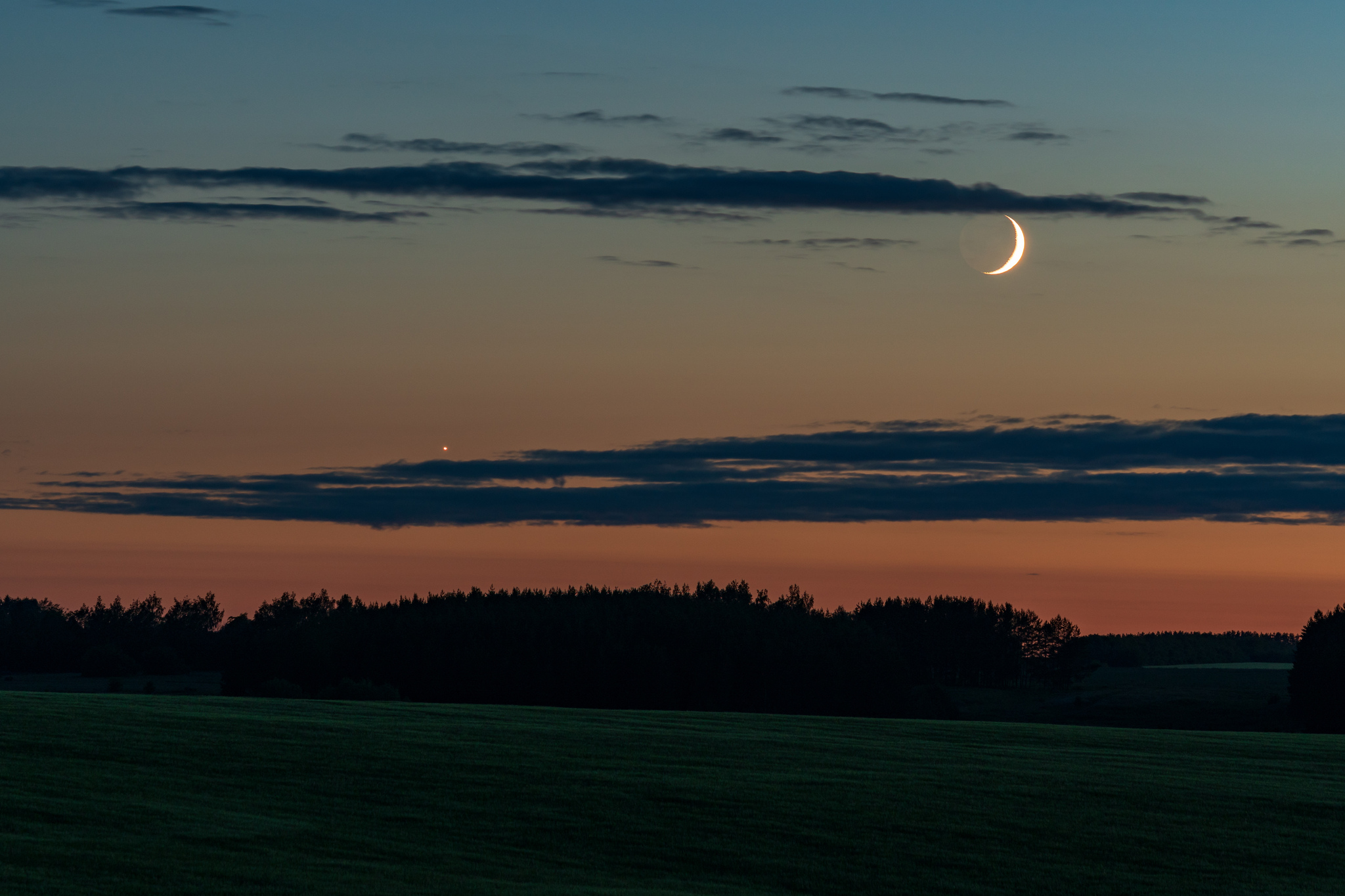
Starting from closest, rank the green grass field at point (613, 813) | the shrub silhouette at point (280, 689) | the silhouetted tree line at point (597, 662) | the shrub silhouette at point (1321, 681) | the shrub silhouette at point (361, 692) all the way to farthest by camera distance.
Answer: the green grass field at point (613, 813)
the shrub silhouette at point (361, 692)
the shrub silhouette at point (280, 689)
the shrub silhouette at point (1321, 681)
the silhouetted tree line at point (597, 662)

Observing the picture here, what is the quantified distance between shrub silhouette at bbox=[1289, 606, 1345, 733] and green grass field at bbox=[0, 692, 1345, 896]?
112323mm

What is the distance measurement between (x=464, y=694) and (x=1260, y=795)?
134161 mm

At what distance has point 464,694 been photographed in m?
167

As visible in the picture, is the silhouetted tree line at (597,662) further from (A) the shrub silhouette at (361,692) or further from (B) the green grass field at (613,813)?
(B) the green grass field at (613,813)

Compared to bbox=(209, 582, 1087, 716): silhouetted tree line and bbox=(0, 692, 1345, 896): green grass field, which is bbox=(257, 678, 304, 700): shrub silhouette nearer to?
bbox=(209, 582, 1087, 716): silhouetted tree line

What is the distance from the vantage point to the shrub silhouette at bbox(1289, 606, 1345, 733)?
150m

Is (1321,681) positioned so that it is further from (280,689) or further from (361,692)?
(280,689)

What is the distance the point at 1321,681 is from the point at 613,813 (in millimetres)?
142688

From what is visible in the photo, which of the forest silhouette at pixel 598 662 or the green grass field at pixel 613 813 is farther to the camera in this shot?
the forest silhouette at pixel 598 662

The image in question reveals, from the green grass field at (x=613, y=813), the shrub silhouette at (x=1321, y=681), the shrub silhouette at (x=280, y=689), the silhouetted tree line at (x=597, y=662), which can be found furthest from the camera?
the silhouetted tree line at (x=597, y=662)

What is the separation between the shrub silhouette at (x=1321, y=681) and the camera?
150 m

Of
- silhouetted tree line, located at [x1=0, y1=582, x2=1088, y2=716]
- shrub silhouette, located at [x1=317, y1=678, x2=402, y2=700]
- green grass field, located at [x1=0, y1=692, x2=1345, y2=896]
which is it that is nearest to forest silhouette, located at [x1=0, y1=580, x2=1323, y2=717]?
silhouetted tree line, located at [x1=0, y1=582, x2=1088, y2=716]

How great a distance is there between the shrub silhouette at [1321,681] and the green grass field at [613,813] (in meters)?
112

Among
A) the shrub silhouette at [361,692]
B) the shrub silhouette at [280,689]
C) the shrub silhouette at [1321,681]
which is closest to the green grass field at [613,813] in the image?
the shrub silhouette at [361,692]
